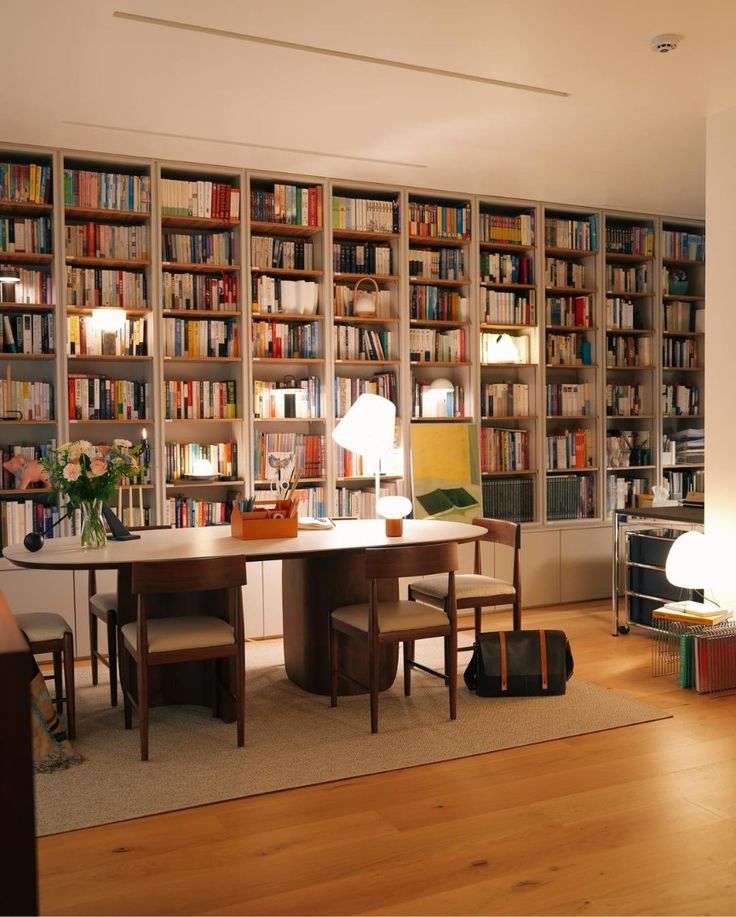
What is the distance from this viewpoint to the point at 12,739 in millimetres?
1829

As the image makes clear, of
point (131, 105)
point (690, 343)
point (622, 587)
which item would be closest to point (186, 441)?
point (131, 105)

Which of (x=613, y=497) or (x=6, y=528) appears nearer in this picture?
(x=6, y=528)

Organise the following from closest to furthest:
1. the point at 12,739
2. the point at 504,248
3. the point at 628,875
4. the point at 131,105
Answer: the point at 12,739, the point at 628,875, the point at 131,105, the point at 504,248

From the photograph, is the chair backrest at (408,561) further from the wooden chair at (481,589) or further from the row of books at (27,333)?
the row of books at (27,333)

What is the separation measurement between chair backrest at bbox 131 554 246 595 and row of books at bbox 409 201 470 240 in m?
3.41

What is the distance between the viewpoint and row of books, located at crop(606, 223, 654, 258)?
7.13 meters

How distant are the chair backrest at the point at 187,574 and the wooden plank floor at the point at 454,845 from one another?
862 millimetres

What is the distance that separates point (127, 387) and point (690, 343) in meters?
4.46

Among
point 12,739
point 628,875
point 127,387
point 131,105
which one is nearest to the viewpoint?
point 12,739

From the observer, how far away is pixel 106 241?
18.7 ft

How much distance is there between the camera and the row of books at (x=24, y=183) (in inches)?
211

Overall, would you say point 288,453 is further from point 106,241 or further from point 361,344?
point 106,241

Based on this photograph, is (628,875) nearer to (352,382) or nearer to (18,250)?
(352,382)

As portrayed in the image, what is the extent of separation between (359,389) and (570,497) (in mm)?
1864
